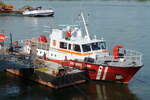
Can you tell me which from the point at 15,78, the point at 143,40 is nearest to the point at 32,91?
the point at 15,78

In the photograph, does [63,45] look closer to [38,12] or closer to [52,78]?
[52,78]

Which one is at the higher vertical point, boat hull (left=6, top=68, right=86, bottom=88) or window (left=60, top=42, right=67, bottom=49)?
window (left=60, top=42, right=67, bottom=49)

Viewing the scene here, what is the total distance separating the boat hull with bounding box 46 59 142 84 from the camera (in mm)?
23534

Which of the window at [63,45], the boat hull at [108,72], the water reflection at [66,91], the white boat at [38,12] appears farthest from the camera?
the white boat at [38,12]

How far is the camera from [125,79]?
24281mm

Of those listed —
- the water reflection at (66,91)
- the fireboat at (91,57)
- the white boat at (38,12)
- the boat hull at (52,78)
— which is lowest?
the water reflection at (66,91)

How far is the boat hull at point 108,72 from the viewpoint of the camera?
2353 cm

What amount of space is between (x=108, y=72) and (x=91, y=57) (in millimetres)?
2011

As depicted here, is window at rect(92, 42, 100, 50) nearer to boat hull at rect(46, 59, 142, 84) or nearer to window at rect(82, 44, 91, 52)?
window at rect(82, 44, 91, 52)

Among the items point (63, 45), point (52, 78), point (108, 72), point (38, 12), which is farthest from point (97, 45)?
point (38, 12)

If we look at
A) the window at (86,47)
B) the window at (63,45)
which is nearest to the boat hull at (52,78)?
the window at (86,47)

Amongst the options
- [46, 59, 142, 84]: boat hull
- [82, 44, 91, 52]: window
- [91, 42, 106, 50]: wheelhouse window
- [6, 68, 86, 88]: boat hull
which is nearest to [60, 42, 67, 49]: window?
[46, 59, 142, 84]: boat hull

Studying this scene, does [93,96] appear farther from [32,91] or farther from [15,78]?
[15,78]

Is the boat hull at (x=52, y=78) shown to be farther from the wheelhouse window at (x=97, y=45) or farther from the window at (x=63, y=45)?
the window at (x=63, y=45)
